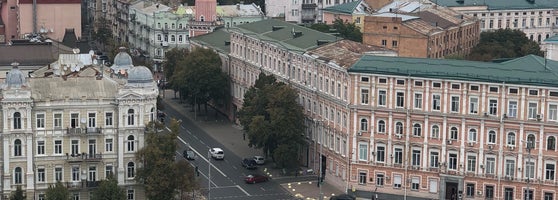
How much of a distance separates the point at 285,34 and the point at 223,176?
2564 cm

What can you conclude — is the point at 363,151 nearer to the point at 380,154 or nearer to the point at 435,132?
the point at 380,154

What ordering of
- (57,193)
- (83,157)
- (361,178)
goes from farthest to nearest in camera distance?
1. (361,178)
2. (83,157)
3. (57,193)

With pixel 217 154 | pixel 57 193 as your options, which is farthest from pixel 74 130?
pixel 217 154

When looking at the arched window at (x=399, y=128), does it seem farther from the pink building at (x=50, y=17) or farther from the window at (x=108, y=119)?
the pink building at (x=50, y=17)

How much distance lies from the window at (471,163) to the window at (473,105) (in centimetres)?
458

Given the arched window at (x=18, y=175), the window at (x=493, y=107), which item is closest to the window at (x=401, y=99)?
the window at (x=493, y=107)

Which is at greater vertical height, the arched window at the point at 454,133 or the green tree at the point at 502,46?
the green tree at the point at 502,46

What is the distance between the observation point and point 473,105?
388ft

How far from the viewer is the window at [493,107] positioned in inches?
4611

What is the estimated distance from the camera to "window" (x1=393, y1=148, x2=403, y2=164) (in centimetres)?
12219

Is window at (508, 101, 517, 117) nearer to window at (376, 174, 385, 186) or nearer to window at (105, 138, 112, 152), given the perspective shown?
window at (376, 174, 385, 186)

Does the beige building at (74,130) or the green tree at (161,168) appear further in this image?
the beige building at (74,130)

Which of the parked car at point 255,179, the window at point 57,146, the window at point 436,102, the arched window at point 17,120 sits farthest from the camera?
the parked car at point 255,179

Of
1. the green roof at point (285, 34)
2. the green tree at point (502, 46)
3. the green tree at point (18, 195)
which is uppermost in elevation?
the green roof at point (285, 34)
